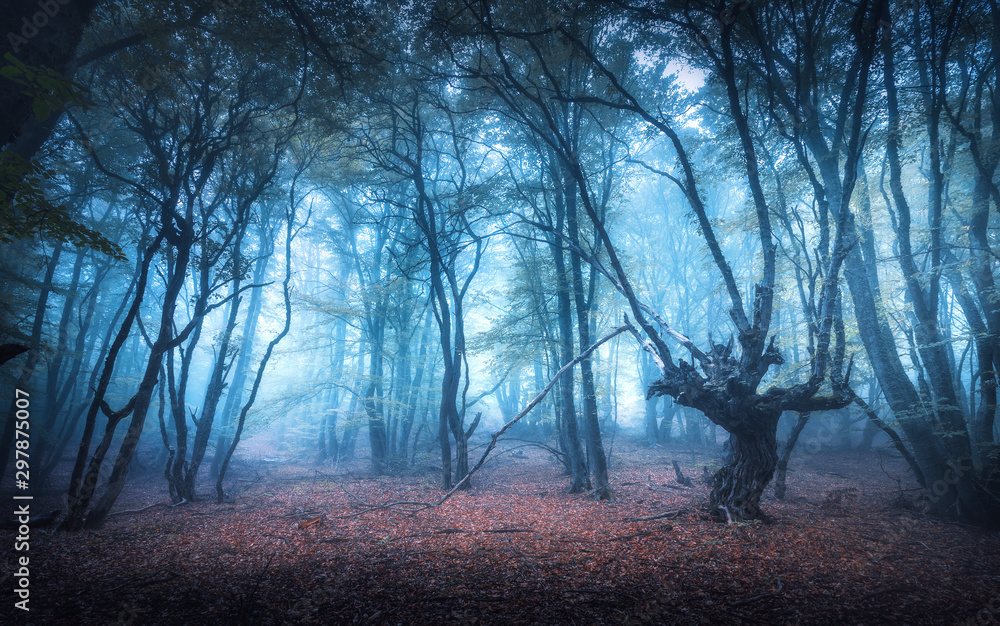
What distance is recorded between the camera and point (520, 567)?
13.6 feet

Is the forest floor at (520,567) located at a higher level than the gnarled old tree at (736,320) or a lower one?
lower

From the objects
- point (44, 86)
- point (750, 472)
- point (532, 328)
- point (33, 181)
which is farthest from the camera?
point (532, 328)

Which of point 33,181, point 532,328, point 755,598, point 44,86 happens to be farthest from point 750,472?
point 33,181

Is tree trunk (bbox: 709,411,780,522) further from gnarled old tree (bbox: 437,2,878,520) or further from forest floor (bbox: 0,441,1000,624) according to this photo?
forest floor (bbox: 0,441,1000,624)

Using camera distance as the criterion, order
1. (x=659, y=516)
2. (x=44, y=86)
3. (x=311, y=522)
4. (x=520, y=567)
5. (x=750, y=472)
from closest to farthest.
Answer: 1. (x=44, y=86)
2. (x=520, y=567)
3. (x=750, y=472)
4. (x=659, y=516)
5. (x=311, y=522)

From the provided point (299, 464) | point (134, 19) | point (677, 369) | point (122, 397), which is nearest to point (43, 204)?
point (134, 19)

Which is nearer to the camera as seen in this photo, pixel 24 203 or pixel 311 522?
pixel 24 203

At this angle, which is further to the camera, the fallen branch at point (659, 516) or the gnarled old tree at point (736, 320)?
the fallen branch at point (659, 516)

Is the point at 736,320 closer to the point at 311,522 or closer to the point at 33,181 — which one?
the point at 311,522

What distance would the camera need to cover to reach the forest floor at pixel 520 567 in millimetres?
3178

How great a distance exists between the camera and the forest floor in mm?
3178

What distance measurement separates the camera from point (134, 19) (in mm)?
8406

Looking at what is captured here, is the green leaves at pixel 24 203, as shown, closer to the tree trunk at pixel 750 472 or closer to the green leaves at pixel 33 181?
the green leaves at pixel 33 181

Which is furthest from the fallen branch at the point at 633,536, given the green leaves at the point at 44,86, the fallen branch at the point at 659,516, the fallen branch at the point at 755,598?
the green leaves at the point at 44,86
